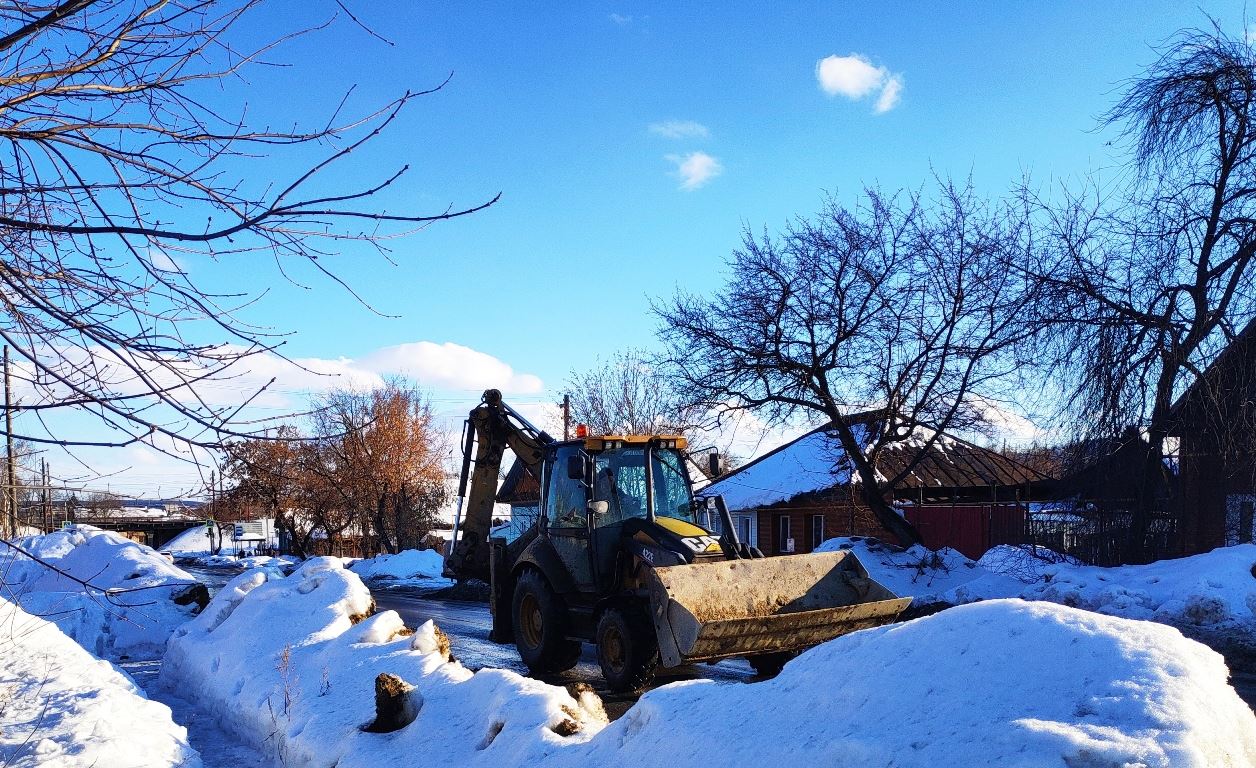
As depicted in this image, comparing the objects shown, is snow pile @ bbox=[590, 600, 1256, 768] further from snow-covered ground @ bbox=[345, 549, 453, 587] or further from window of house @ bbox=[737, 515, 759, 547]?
window of house @ bbox=[737, 515, 759, 547]

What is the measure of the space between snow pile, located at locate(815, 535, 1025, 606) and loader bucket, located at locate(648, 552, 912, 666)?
644 cm

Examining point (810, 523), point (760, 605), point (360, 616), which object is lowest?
point (360, 616)

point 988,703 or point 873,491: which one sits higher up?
point 873,491

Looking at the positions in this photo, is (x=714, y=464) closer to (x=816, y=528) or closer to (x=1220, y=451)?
(x=1220, y=451)

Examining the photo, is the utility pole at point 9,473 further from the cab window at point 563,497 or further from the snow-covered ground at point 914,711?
the cab window at point 563,497

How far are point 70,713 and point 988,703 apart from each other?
614 centimetres

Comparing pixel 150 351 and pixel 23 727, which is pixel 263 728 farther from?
pixel 150 351

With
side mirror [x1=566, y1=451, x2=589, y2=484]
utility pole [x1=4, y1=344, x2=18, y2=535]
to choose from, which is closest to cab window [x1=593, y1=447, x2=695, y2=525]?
side mirror [x1=566, y1=451, x2=589, y2=484]

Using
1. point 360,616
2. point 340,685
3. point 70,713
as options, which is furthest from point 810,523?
point 70,713

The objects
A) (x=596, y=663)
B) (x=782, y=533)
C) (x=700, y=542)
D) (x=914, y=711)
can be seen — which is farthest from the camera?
(x=782, y=533)

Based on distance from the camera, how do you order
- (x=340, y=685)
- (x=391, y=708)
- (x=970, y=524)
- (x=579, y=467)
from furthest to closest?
1. (x=970, y=524)
2. (x=579, y=467)
3. (x=340, y=685)
4. (x=391, y=708)

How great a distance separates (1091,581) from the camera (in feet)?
46.2

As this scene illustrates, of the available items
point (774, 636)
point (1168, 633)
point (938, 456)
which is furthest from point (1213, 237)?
point (1168, 633)

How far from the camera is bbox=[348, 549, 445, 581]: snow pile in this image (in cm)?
3098
